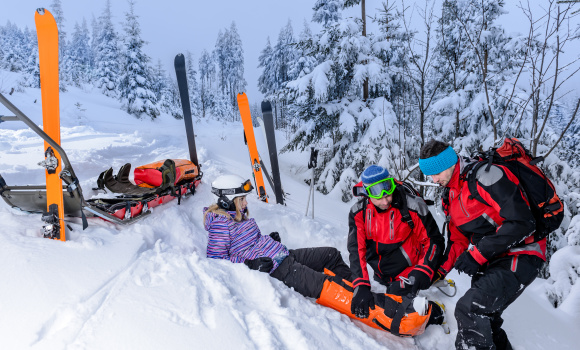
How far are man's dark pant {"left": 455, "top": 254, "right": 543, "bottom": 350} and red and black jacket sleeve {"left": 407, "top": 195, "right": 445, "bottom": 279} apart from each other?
0.53 meters

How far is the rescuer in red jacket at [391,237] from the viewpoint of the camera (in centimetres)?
287

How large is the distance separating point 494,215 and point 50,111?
377 cm

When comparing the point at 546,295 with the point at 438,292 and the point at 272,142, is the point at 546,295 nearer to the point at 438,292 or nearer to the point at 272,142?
the point at 438,292

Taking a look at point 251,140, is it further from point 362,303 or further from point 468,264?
point 468,264

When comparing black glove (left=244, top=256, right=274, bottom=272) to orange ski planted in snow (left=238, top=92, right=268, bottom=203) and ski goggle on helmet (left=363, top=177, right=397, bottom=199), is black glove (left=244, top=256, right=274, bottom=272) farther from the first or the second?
orange ski planted in snow (left=238, top=92, right=268, bottom=203)

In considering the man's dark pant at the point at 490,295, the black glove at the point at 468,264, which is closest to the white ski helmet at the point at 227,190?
the black glove at the point at 468,264

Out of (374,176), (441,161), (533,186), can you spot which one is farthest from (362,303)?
A: (533,186)

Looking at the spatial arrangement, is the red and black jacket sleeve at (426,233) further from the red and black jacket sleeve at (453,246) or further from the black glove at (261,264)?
the black glove at (261,264)

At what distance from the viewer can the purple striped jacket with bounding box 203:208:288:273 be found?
3.18 metres

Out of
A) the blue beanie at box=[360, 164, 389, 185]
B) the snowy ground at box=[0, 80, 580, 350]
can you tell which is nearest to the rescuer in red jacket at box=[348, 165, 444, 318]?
the blue beanie at box=[360, 164, 389, 185]

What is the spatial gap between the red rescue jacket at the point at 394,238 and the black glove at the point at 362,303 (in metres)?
0.20

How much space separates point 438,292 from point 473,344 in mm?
971

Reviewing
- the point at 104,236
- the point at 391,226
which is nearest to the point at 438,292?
the point at 391,226

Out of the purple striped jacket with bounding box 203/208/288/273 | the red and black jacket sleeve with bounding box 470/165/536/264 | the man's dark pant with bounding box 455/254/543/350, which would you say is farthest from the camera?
the purple striped jacket with bounding box 203/208/288/273
